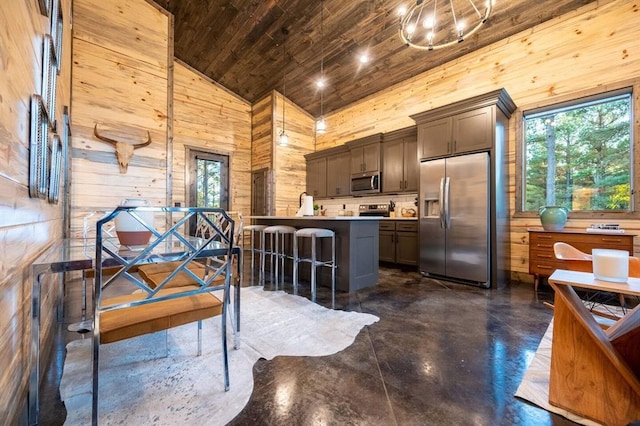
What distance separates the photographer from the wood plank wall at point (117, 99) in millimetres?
3838

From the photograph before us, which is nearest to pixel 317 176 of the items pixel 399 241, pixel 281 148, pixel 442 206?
pixel 281 148

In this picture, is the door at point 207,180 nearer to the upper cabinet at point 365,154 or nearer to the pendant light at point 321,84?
the pendant light at point 321,84

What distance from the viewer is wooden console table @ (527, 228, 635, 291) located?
2.88 meters

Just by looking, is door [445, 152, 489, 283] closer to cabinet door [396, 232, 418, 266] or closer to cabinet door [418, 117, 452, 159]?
cabinet door [418, 117, 452, 159]

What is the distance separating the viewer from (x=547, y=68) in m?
3.64

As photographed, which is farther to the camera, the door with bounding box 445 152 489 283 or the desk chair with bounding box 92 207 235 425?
the door with bounding box 445 152 489 283

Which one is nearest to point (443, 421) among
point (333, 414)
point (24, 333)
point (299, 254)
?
point (333, 414)

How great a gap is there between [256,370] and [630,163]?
15.1 ft

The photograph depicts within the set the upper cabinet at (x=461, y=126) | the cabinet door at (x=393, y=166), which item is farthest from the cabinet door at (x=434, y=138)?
the cabinet door at (x=393, y=166)

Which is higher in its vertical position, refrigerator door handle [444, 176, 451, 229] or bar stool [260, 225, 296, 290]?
refrigerator door handle [444, 176, 451, 229]

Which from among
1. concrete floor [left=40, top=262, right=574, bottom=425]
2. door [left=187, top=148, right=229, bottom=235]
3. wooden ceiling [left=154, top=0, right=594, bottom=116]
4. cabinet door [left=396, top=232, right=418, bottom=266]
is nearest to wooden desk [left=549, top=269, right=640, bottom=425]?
concrete floor [left=40, top=262, right=574, bottom=425]

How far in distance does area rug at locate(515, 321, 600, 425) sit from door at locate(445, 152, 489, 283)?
1.83 meters

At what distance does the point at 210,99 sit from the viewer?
20.6 ft

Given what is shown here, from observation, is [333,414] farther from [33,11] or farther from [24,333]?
[33,11]
